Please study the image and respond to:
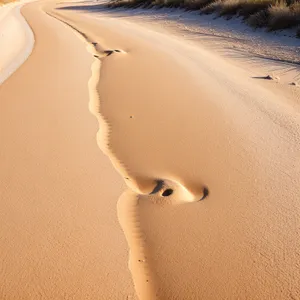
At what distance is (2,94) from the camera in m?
6.27

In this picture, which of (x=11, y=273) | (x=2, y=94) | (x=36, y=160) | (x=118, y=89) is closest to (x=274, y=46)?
(x=118, y=89)

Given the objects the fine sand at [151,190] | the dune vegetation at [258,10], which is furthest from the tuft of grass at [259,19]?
the fine sand at [151,190]

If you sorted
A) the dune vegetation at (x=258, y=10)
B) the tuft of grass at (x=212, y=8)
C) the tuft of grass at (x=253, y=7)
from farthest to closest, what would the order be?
the tuft of grass at (x=212, y=8) → the tuft of grass at (x=253, y=7) → the dune vegetation at (x=258, y=10)

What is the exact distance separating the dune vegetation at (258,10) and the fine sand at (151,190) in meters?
5.36

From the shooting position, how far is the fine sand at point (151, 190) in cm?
254

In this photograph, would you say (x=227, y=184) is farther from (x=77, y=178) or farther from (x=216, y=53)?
(x=216, y=53)

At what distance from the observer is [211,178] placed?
147 inches

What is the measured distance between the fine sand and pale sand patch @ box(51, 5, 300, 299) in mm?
13

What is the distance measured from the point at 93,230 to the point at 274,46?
27.2 ft

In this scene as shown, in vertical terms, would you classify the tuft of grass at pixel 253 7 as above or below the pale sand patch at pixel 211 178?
below

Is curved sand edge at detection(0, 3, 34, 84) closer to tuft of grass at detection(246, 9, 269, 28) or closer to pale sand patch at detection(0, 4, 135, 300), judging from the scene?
pale sand patch at detection(0, 4, 135, 300)

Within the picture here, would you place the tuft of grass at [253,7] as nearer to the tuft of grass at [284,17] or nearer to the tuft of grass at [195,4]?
the tuft of grass at [284,17]

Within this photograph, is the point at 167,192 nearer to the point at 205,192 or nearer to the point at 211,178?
the point at 205,192

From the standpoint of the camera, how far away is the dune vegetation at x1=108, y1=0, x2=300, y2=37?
1103 centimetres
